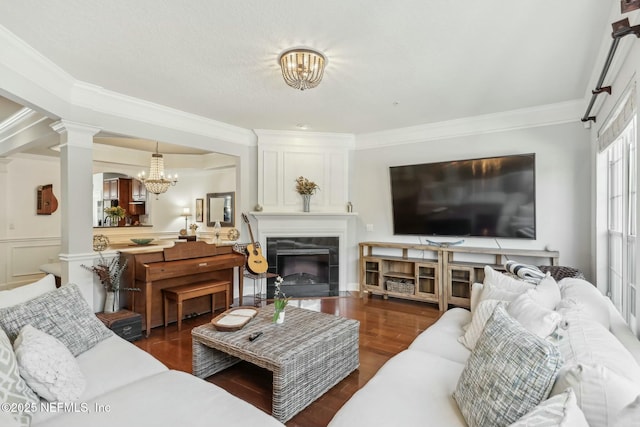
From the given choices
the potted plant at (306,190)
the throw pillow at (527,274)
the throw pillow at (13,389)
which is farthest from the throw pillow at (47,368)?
the potted plant at (306,190)

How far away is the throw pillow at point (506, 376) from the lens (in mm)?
1117

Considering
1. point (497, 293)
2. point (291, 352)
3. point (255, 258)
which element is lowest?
point (291, 352)

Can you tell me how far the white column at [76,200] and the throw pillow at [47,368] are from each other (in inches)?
75.3

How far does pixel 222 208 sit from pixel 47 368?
18.6 ft

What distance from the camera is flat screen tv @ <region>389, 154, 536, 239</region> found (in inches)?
158

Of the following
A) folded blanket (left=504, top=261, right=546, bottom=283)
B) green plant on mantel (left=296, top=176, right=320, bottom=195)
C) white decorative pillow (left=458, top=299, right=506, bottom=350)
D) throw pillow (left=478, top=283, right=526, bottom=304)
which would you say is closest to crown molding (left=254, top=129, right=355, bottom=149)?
green plant on mantel (left=296, top=176, right=320, bottom=195)

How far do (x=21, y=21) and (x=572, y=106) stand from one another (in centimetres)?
517

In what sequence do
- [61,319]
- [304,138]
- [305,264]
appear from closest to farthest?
[61,319] → [304,138] → [305,264]

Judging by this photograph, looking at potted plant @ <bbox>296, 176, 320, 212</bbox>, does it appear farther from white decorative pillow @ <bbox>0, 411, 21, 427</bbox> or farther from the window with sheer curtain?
white decorative pillow @ <bbox>0, 411, 21, 427</bbox>

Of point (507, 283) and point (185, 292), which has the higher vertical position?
point (507, 283)

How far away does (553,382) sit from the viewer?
111 cm

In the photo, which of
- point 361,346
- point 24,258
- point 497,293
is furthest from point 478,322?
point 24,258

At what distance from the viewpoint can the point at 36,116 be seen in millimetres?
3652

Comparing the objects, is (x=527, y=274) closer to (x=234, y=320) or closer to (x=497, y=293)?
(x=497, y=293)
